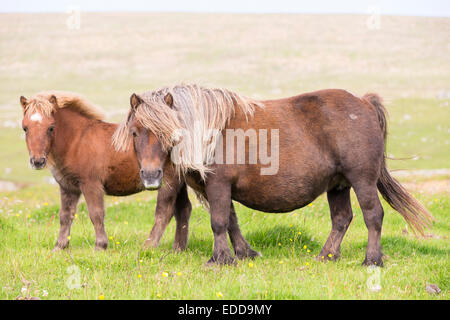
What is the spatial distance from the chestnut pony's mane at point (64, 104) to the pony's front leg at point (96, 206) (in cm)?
128

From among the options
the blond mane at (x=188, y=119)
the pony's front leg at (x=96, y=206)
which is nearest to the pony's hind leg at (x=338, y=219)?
the blond mane at (x=188, y=119)

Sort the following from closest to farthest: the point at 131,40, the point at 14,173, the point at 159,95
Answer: the point at 159,95, the point at 14,173, the point at 131,40

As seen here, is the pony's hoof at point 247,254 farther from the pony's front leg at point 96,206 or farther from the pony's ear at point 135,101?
the pony's ear at point 135,101

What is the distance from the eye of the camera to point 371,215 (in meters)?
6.87

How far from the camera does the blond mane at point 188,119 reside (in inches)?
236

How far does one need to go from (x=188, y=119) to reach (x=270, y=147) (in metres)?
1.15

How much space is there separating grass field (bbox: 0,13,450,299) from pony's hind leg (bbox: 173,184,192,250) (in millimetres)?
246

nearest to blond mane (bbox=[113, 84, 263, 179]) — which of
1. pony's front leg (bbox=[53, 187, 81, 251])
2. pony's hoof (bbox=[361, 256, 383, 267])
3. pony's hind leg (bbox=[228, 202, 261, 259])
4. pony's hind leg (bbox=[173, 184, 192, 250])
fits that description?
pony's hind leg (bbox=[228, 202, 261, 259])

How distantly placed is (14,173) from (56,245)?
68.5 feet

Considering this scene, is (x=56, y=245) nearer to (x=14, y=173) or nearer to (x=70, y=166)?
(x=70, y=166)

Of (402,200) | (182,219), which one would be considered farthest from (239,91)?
(402,200)

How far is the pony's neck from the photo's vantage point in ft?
26.0

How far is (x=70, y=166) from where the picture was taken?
7.91m
